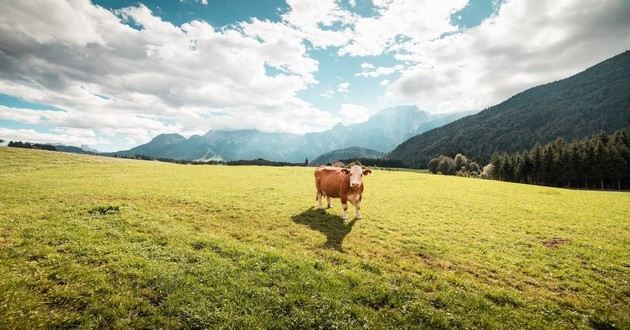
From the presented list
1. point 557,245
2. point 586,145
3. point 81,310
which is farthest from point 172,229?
point 586,145

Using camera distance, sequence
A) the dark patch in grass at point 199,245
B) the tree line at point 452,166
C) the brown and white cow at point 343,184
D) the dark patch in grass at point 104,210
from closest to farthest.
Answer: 1. the dark patch in grass at point 199,245
2. the dark patch in grass at point 104,210
3. the brown and white cow at point 343,184
4. the tree line at point 452,166

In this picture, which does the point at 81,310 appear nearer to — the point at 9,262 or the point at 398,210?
the point at 9,262

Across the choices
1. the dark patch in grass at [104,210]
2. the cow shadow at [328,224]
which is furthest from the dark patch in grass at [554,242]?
the dark patch in grass at [104,210]

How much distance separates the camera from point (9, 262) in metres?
9.96

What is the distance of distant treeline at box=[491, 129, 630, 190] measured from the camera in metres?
77.9

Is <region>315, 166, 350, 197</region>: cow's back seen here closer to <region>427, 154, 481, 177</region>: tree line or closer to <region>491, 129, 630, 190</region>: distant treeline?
<region>491, 129, 630, 190</region>: distant treeline

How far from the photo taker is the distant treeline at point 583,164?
7788cm

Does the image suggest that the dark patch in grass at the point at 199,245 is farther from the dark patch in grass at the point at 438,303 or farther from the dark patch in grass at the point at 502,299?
the dark patch in grass at the point at 502,299

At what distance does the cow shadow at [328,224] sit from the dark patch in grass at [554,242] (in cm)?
1051

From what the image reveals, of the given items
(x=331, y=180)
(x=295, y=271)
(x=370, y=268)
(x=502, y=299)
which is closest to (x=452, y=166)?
(x=331, y=180)

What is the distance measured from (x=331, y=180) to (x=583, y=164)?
96781 mm

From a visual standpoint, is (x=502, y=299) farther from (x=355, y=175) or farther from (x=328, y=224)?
(x=355, y=175)

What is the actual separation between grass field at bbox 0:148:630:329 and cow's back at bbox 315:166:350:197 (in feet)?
6.68

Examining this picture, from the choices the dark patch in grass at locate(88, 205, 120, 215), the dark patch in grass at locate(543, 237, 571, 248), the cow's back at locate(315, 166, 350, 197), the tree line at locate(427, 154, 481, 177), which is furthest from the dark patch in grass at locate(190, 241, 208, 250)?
the tree line at locate(427, 154, 481, 177)
